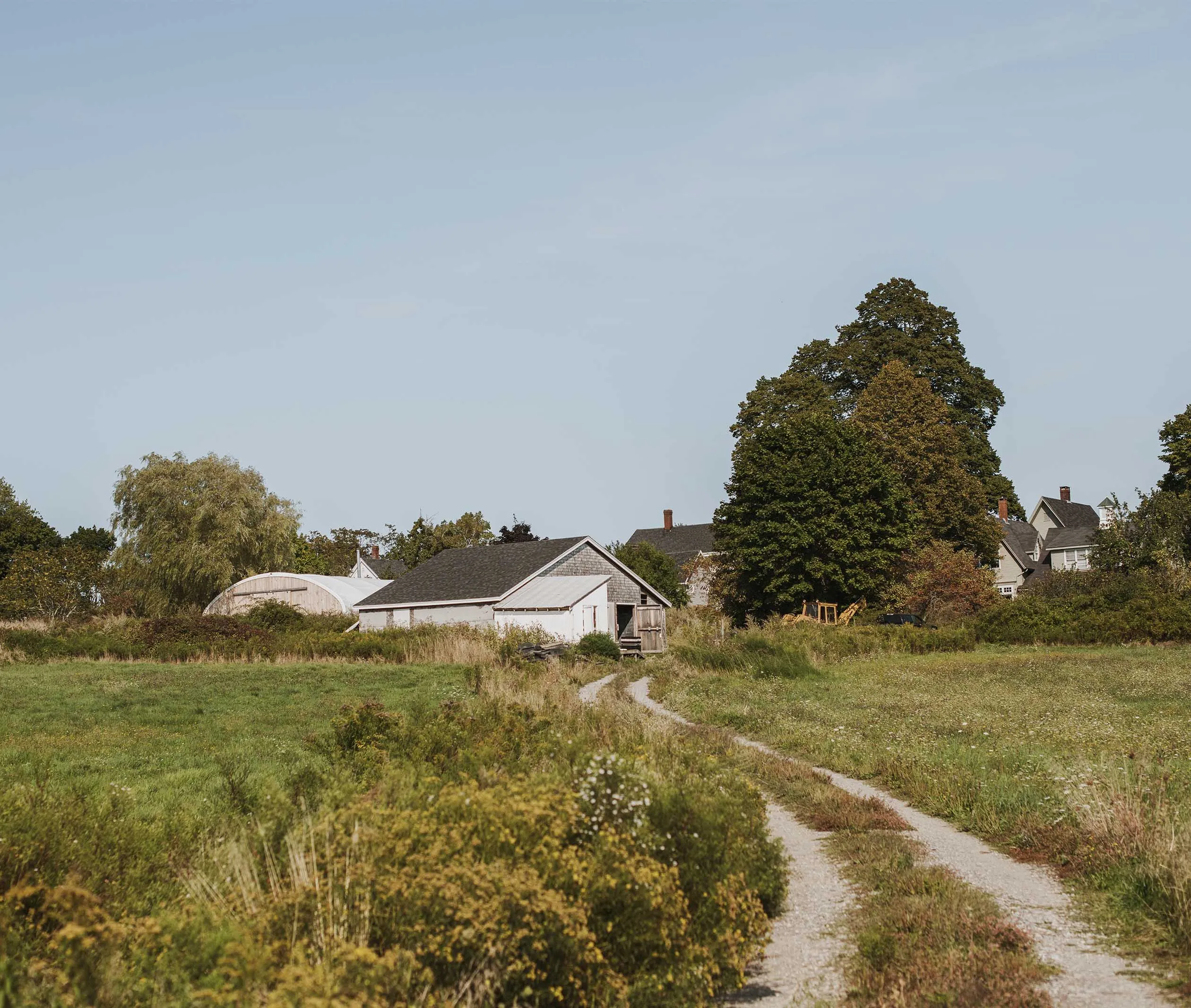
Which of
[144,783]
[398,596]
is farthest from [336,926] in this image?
[398,596]

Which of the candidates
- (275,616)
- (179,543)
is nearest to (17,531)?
(179,543)

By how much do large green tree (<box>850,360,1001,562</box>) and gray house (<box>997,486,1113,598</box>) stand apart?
20443 millimetres

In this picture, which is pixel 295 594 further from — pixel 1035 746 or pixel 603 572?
pixel 1035 746

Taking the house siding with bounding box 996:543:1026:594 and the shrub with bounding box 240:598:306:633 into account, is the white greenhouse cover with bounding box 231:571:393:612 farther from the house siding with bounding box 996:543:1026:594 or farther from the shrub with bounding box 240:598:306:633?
the house siding with bounding box 996:543:1026:594

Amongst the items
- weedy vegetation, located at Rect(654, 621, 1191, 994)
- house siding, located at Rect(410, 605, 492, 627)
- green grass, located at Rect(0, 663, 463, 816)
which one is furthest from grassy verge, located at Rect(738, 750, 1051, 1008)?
house siding, located at Rect(410, 605, 492, 627)

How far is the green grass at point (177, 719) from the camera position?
12.2 m

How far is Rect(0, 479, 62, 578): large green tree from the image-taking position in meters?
76.6

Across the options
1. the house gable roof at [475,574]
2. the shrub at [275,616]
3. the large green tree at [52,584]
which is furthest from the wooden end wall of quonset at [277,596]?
the large green tree at [52,584]

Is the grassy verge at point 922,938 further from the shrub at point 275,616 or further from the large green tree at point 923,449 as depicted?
the large green tree at point 923,449

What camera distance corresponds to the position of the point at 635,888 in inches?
250

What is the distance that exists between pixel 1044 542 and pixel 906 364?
111 feet

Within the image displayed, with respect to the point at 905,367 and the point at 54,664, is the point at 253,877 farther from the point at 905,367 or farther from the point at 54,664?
the point at 905,367

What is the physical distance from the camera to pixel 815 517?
49.2 meters

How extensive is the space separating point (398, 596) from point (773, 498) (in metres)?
18.5
